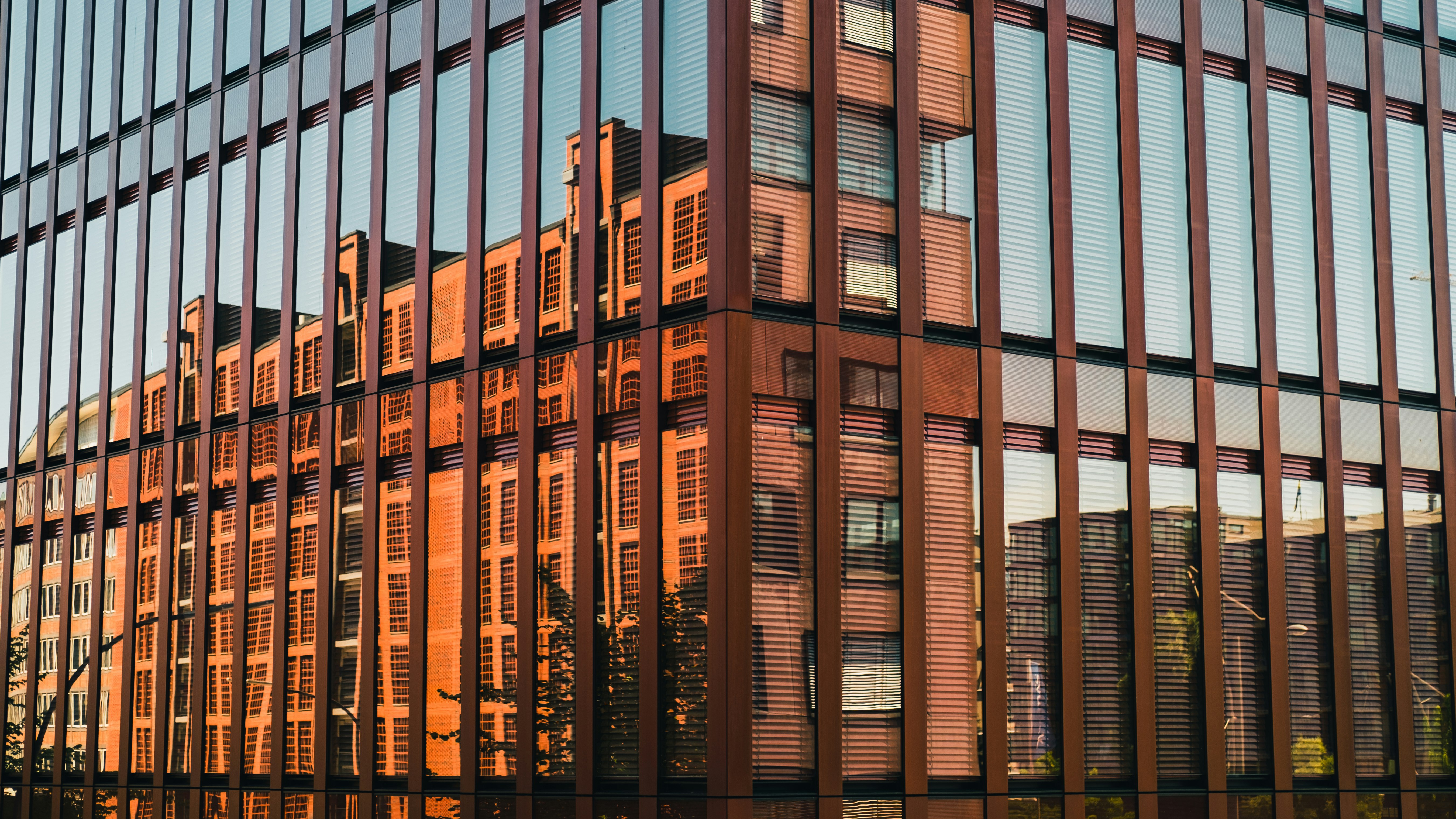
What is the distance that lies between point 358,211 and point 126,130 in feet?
25.1

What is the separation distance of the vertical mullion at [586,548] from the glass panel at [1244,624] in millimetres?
7323

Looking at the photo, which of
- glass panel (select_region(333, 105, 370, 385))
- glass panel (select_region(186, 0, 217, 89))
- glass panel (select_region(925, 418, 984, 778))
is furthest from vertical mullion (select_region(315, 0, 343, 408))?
glass panel (select_region(925, 418, 984, 778))

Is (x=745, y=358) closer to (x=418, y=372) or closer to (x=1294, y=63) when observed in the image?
(x=418, y=372)

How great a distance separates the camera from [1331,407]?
2208cm

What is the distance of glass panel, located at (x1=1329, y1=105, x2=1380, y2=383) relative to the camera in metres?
22.5

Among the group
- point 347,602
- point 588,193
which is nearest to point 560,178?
point 588,193

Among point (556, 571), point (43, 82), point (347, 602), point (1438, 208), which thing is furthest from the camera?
point (43, 82)

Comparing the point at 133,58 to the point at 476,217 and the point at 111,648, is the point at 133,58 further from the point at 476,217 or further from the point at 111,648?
the point at 476,217

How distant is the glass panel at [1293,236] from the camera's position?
2198cm

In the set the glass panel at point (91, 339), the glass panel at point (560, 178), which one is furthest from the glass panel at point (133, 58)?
the glass panel at point (560, 178)

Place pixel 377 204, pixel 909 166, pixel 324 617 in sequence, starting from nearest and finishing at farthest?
pixel 909 166 < pixel 324 617 < pixel 377 204

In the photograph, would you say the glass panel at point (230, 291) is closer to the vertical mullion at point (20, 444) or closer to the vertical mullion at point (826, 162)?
the vertical mullion at point (20, 444)

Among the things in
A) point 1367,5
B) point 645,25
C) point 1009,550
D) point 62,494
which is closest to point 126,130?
point 62,494

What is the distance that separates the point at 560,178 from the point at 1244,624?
9.70 m
